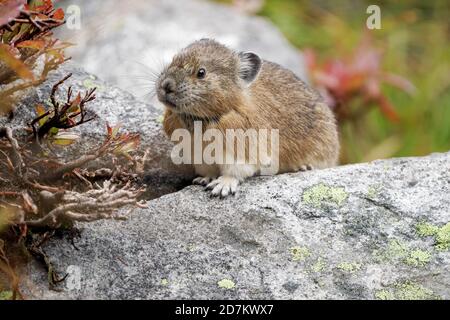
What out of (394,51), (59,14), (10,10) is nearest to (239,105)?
(59,14)

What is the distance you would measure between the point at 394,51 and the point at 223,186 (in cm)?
776

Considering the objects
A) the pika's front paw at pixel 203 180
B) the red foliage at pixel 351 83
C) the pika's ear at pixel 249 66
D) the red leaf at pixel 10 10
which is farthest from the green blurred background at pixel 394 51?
the red leaf at pixel 10 10

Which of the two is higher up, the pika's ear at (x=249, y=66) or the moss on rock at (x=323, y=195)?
the pika's ear at (x=249, y=66)

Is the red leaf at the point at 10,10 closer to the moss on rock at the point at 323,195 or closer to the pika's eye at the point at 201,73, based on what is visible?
the pika's eye at the point at 201,73

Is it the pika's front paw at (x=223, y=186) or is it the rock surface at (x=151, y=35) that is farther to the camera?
the rock surface at (x=151, y=35)

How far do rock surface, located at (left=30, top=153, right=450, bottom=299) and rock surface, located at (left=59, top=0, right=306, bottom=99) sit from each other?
12.1ft

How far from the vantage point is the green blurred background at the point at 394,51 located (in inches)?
407

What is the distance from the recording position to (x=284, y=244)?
5047 mm

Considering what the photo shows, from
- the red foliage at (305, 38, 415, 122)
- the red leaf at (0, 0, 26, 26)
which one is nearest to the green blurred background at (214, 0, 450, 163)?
the red foliage at (305, 38, 415, 122)

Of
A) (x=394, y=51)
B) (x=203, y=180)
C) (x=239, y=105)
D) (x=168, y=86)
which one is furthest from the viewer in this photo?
(x=394, y=51)

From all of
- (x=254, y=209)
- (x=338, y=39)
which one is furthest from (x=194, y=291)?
(x=338, y=39)

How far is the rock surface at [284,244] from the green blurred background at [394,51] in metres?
4.14

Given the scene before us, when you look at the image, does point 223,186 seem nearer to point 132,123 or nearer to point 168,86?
point 168,86

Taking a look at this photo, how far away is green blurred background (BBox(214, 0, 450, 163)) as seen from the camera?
10.3 metres
